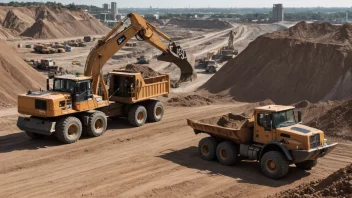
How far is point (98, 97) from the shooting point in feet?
63.4

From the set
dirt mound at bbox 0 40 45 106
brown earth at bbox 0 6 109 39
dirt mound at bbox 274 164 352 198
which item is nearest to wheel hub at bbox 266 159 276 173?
dirt mound at bbox 274 164 352 198

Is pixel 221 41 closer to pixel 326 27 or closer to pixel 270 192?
pixel 326 27

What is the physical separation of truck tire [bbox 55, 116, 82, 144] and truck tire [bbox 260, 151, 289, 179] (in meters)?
7.86

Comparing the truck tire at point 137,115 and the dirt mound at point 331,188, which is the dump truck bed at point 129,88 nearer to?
the truck tire at point 137,115

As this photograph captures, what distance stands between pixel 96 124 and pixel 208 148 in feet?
18.8

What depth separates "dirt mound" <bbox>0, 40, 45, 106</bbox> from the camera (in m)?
27.6

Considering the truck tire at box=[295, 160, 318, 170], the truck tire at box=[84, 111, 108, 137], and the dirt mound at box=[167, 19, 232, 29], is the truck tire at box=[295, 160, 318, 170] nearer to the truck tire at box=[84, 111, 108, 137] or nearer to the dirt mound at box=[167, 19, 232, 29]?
the truck tire at box=[84, 111, 108, 137]

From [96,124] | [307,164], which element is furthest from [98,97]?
[307,164]

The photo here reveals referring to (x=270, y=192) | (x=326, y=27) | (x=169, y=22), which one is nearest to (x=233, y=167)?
(x=270, y=192)

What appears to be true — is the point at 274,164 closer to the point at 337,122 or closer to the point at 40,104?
the point at 337,122

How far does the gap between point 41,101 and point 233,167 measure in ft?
25.2

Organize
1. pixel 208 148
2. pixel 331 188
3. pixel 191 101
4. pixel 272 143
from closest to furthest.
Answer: pixel 331 188
pixel 272 143
pixel 208 148
pixel 191 101

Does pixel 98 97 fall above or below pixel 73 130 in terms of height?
above

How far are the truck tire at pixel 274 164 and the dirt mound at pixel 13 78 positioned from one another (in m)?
17.8
